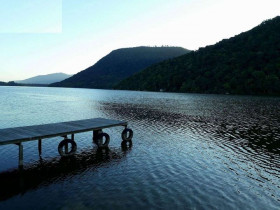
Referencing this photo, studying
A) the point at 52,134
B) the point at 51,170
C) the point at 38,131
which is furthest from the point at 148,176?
the point at 38,131

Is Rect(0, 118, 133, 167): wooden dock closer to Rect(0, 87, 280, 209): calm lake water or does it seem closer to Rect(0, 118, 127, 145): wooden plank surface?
Rect(0, 118, 127, 145): wooden plank surface

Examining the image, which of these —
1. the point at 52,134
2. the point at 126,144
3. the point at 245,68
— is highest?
the point at 245,68

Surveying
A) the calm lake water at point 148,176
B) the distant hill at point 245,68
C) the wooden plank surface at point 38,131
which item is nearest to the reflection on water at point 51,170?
the calm lake water at point 148,176

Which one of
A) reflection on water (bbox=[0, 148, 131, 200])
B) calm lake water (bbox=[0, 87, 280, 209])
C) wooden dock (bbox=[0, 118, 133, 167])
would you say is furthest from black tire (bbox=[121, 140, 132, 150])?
reflection on water (bbox=[0, 148, 131, 200])

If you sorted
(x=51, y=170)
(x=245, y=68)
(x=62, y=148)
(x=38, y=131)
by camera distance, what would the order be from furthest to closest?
(x=245, y=68)
(x=62, y=148)
(x=38, y=131)
(x=51, y=170)

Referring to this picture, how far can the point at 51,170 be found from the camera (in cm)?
1955

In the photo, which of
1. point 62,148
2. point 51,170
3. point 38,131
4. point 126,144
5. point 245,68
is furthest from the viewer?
point 245,68

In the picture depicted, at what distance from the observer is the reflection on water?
53.3ft

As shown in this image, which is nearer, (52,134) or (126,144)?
(52,134)

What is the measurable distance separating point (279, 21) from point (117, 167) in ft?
728

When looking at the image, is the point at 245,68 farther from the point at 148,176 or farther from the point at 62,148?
the point at 148,176

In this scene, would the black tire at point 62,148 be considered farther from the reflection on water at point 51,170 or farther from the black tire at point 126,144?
the black tire at point 126,144

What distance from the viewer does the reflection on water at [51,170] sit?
16250 mm

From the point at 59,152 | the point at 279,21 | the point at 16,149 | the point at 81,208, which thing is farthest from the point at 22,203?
the point at 279,21
